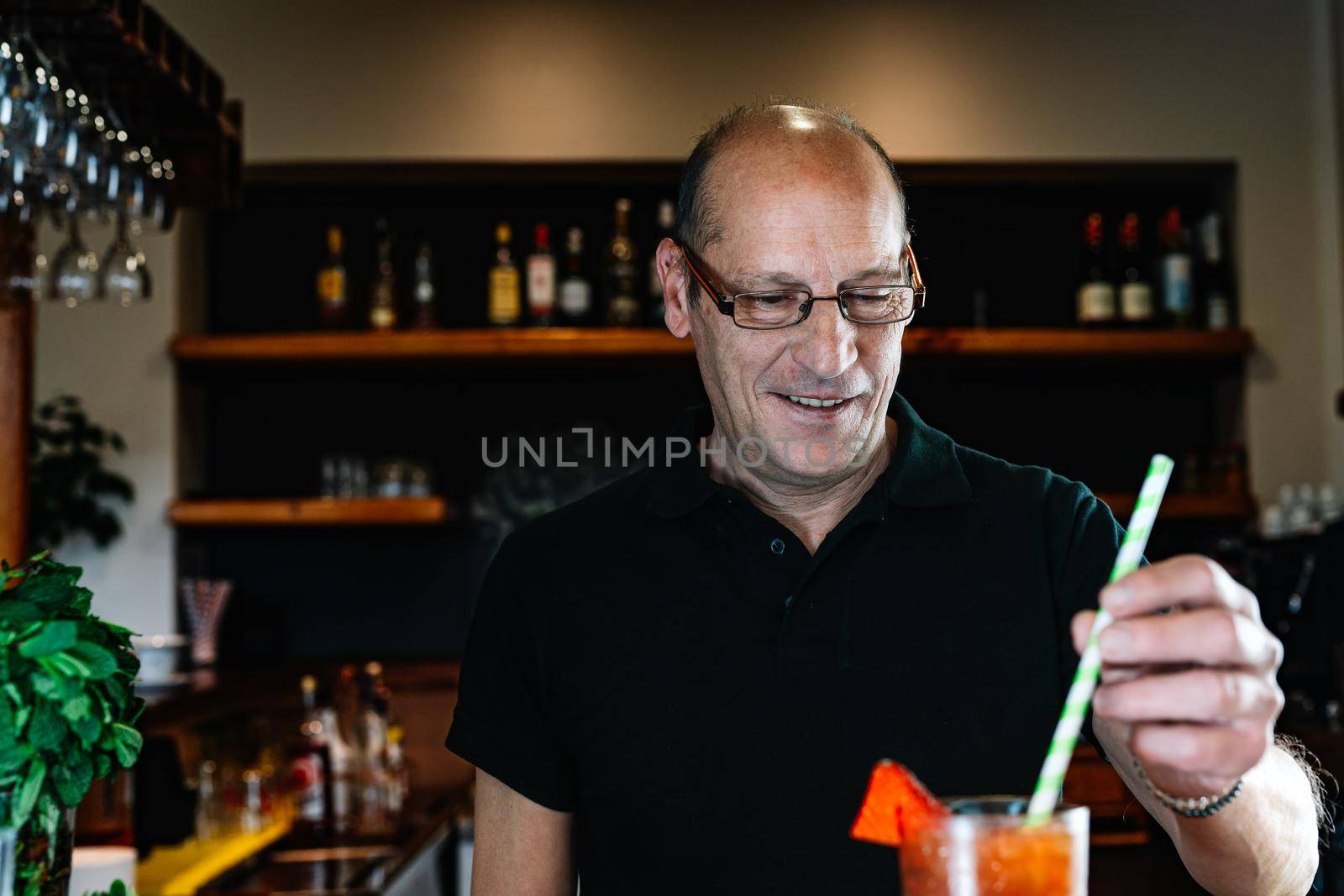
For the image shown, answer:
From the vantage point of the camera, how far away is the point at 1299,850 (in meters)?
1.07

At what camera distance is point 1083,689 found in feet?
2.36

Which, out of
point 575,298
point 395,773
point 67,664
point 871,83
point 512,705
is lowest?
point 395,773

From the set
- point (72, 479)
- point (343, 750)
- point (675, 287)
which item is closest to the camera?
point (675, 287)

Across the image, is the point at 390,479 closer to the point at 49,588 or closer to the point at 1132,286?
the point at 1132,286

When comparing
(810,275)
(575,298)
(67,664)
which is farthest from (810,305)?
(575,298)

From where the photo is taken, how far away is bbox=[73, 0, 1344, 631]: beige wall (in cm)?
397

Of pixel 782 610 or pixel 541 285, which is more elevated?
pixel 541 285

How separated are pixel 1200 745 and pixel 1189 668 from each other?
46mm

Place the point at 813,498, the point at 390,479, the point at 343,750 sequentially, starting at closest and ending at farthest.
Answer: the point at 813,498
the point at 343,750
the point at 390,479

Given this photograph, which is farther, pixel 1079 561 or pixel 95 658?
pixel 1079 561

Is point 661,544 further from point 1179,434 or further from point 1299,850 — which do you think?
point 1179,434

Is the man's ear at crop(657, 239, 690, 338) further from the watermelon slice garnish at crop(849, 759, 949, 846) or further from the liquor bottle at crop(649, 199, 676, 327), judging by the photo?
the liquor bottle at crop(649, 199, 676, 327)

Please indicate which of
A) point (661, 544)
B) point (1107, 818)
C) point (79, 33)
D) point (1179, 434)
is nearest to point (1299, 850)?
point (661, 544)

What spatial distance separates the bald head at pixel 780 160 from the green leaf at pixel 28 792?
0.74 metres
